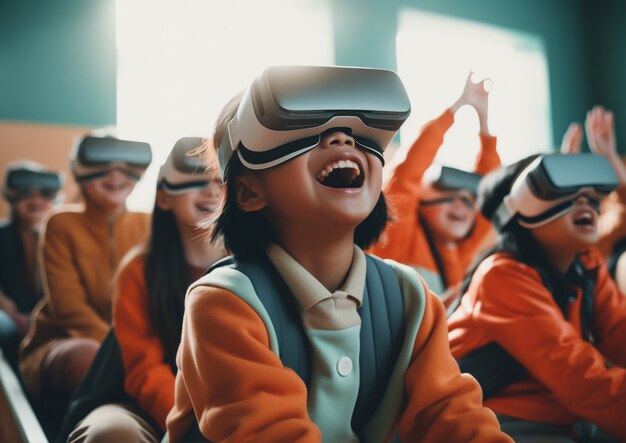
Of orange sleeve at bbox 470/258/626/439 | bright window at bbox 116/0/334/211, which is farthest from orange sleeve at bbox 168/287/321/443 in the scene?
bright window at bbox 116/0/334/211

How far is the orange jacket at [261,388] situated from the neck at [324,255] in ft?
0.38

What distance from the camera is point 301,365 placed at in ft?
2.55

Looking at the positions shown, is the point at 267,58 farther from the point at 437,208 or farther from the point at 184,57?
the point at 437,208

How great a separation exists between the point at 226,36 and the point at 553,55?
3.15 meters

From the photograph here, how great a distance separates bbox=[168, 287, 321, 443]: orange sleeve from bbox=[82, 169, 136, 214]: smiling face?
50.3 inches

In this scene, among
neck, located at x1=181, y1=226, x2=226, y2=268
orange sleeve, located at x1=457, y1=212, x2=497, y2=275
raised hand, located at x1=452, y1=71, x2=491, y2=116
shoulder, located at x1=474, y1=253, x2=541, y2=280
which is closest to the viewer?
shoulder, located at x1=474, y1=253, x2=541, y2=280

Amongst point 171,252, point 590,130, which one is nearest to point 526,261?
point 171,252

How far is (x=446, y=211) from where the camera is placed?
78.8 inches

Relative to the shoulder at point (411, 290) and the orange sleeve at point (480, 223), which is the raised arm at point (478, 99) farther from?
the shoulder at point (411, 290)

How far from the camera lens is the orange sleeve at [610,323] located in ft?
4.12

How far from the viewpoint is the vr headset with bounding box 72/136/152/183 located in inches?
75.0

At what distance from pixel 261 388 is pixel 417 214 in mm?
1365

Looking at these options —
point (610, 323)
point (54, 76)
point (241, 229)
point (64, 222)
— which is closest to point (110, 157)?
point (64, 222)

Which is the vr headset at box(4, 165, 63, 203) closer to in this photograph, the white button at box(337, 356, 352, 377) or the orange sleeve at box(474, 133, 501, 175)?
the orange sleeve at box(474, 133, 501, 175)
